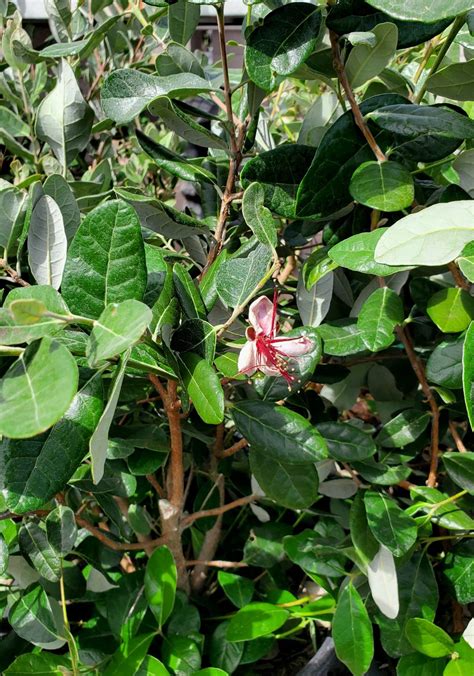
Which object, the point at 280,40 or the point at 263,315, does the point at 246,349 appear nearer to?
the point at 263,315

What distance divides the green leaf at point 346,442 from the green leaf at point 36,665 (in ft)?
1.35

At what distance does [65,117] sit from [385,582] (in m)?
0.67

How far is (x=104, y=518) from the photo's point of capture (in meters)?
1.00

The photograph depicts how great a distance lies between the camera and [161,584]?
80 centimetres

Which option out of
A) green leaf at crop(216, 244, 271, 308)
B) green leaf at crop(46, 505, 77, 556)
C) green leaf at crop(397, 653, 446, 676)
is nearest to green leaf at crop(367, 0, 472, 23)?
green leaf at crop(216, 244, 271, 308)

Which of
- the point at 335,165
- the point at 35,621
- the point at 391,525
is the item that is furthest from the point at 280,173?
the point at 35,621

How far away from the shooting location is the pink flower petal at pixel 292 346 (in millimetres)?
572

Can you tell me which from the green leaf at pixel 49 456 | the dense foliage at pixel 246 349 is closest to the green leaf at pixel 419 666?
the dense foliage at pixel 246 349

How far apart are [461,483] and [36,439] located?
17.7 inches

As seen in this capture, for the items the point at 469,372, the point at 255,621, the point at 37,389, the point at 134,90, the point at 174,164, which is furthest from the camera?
the point at 255,621

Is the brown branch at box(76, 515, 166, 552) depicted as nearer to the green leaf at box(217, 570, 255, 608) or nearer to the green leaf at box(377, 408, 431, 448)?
the green leaf at box(217, 570, 255, 608)

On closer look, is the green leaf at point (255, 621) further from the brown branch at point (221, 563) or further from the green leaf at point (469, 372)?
the green leaf at point (469, 372)

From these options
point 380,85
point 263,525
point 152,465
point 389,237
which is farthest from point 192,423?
point 380,85

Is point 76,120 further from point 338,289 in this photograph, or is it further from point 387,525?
point 387,525
